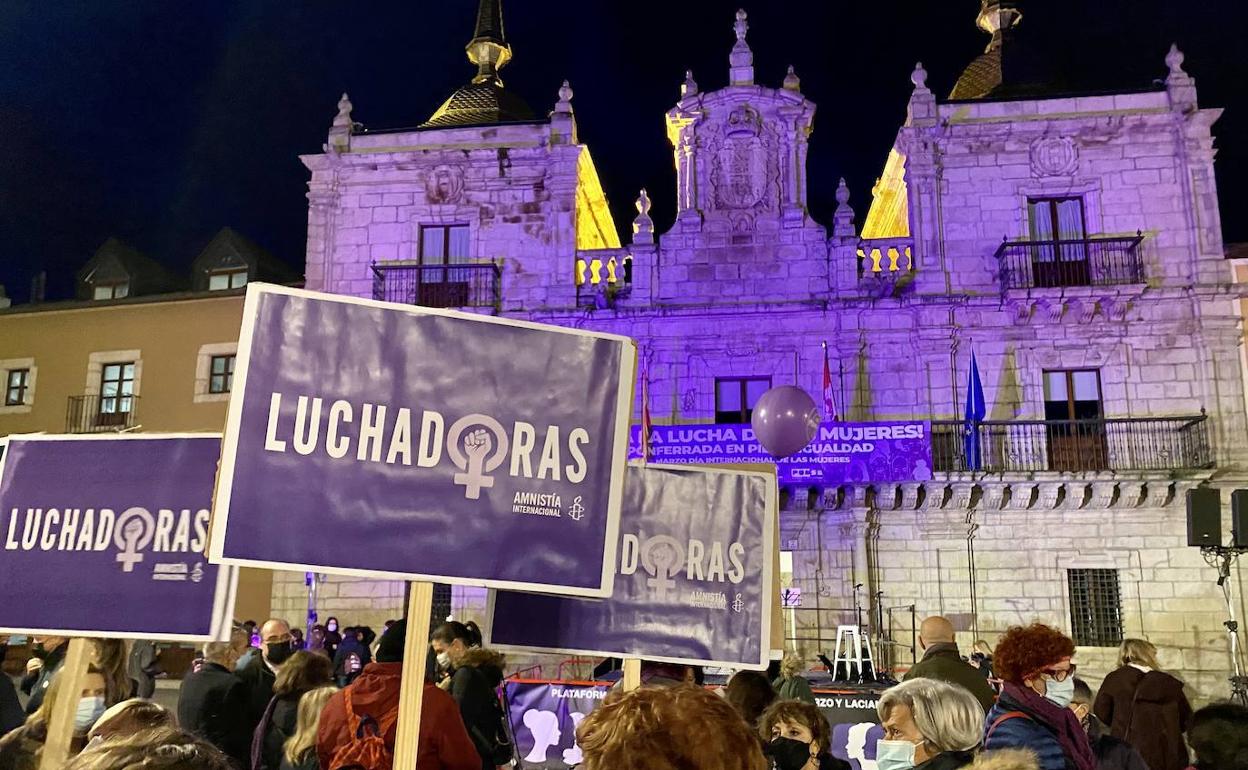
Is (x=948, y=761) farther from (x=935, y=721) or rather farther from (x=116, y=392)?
(x=116, y=392)

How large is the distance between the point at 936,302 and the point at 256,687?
16.7 m

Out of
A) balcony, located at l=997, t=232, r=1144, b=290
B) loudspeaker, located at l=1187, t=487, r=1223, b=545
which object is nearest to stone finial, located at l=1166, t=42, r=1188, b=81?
balcony, located at l=997, t=232, r=1144, b=290

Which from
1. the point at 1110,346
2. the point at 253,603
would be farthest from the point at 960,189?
the point at 253,603

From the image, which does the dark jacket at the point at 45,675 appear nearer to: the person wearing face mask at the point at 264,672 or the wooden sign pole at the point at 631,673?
the person wearing face mask at the point at 264,672

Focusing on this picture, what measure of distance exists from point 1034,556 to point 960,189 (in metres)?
7.41

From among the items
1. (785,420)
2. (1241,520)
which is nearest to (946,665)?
(785,420)

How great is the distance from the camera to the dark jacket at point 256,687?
5.50 metres

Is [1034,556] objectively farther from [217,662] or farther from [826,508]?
[217,662]

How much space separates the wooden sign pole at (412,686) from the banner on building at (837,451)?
14.9 metres

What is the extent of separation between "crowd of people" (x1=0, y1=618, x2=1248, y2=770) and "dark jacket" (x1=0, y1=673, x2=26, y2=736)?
0.01 metres

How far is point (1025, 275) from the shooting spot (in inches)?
783

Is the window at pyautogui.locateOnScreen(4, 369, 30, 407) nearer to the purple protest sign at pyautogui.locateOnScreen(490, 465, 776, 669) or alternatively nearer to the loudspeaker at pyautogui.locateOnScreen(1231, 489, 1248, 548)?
the purple protest sign at pyautogui.locateOnScreen(490, 465, 776, 669)

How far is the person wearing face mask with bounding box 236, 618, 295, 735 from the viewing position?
5.57m

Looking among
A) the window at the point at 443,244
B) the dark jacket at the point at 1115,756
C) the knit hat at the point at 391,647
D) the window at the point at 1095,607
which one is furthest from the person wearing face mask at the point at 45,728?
the window at the point at 1095,607
